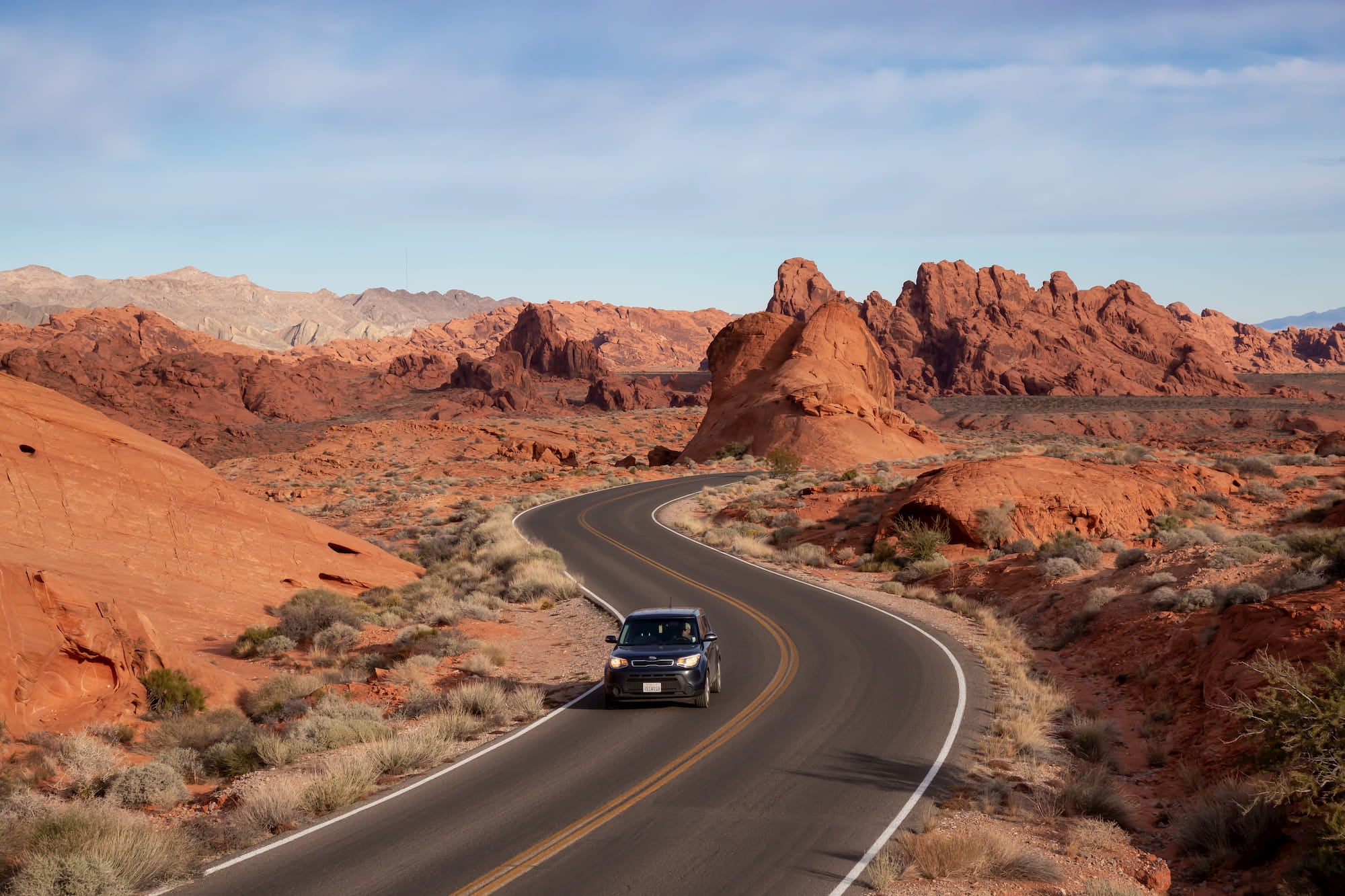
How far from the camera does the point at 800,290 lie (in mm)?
181125

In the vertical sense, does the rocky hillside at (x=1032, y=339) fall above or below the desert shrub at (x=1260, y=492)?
above

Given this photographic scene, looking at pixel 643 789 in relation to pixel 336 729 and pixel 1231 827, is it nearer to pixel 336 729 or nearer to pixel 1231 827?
pixel 336 729

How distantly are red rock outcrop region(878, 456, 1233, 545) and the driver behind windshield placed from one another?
61.6 feet

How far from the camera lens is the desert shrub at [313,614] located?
22391 millimetres

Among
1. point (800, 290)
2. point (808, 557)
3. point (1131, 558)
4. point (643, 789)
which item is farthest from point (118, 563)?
point (800, 290)

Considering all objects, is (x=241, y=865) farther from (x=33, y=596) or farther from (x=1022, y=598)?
(x=1022, y=598)

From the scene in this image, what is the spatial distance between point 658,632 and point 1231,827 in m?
Result: 9.02

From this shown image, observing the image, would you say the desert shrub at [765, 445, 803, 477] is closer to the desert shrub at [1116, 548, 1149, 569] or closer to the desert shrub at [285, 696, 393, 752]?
the desert shrub at [1116, 548, 1149, 569]

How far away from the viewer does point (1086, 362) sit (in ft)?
451

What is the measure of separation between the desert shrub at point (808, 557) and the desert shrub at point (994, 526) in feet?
18.3

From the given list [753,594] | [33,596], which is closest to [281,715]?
[33,596]

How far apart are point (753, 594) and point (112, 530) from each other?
54.4ft

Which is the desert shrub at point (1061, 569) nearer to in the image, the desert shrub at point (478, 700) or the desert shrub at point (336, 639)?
the desert shrub at point (478, 700)

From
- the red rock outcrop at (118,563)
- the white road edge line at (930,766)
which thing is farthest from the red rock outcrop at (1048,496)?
the red rock outcrop at (118,563)
